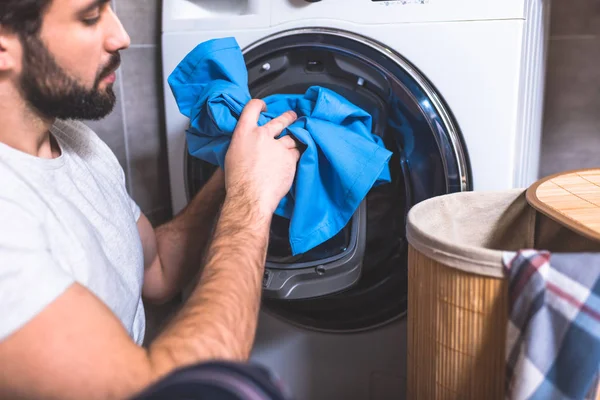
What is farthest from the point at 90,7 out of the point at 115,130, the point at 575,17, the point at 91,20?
the point at 575,17

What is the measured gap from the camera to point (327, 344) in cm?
117

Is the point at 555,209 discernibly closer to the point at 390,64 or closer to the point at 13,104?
the point at 390,64

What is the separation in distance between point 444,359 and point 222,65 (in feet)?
1.84

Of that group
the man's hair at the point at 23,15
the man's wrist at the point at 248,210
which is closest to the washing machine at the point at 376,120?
the man's wrist at the point at 248,210

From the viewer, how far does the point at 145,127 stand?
4.38 ft

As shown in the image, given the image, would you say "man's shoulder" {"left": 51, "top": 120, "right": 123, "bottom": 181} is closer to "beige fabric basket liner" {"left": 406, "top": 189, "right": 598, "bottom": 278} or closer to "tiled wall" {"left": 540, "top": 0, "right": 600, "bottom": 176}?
"beige fabric basket liner" {"left": 406, "top": 189, "right": 598, "bottom": 278}

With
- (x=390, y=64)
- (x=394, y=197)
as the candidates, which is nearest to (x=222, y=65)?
(x=390, y=64)

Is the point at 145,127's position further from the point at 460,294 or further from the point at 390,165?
the point at 460,294

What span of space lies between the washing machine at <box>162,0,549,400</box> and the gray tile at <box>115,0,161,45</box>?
100 mm

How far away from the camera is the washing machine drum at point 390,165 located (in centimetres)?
97

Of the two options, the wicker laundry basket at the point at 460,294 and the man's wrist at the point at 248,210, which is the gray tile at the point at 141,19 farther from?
the wicker laundry basket at the point at 460,294

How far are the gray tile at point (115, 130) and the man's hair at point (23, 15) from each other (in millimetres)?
514

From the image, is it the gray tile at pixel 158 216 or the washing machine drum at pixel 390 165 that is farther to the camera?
the gray tile at pixel 158 216

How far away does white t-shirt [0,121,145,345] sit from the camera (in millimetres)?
595
